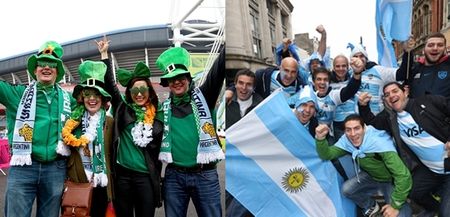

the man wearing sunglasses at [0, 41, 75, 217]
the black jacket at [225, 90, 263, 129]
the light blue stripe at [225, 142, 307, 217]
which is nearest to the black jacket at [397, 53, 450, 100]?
the black jacket at [225, 90, 263, 129]

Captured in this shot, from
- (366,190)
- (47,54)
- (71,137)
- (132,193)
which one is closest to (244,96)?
(366,190)

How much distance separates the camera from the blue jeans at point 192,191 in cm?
235

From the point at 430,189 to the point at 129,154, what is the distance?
1.48m

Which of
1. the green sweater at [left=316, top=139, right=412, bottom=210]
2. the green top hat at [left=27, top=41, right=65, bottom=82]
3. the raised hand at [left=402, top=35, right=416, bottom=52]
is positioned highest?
the green top hat at [left=27, top=41, right=65, bottom=82]

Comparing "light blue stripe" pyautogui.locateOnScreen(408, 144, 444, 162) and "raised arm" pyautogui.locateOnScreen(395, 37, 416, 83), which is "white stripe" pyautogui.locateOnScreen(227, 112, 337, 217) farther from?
"raised arm" pyautogui.locateOnScreen(395, 37, 416, 83)

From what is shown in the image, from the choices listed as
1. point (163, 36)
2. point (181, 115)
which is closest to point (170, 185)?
point (181, 115)

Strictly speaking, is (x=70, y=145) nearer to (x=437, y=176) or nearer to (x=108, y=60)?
(x=108, y=60)

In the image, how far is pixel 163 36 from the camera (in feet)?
7.52

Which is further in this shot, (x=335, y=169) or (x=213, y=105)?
(x=213, y=105)

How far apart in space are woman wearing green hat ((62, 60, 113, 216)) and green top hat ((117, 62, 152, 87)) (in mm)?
103

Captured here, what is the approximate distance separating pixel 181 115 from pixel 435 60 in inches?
47.6

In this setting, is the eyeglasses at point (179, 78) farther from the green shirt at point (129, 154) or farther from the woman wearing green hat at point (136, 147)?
the green shirt at point (129, 154)

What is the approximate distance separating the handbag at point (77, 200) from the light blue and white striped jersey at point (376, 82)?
1519 mm

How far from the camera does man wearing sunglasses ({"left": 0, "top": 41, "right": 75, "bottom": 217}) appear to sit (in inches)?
94.7
